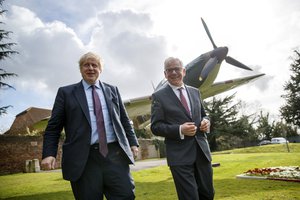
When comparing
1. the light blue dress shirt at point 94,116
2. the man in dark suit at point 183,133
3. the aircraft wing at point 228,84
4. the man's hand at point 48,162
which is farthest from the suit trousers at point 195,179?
the aircraft wing at point 228,84

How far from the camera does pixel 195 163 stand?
3.22 metres

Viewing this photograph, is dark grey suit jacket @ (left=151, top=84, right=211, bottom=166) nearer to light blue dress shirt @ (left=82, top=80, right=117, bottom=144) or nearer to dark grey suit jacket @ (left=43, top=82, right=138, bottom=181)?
dark grey suit jacket @ (left=43, top=82, right=138, bottom=181)

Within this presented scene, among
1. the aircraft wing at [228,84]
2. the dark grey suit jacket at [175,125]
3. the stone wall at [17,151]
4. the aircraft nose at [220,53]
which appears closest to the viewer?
the dark grey suit jacket at [175,125]

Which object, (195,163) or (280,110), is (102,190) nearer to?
(195,163)

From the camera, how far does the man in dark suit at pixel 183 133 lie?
3.09 metres

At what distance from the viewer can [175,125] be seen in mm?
3203

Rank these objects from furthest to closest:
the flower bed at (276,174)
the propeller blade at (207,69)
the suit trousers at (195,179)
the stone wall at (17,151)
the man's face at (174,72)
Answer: the stone wall at (17,151)
the propeller blade at (207,69)
the flower bed at (276,174)
the man's face at (174,72)
the suit trousers at (195,179)

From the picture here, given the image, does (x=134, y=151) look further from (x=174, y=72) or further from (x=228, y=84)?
(x=228, y=84)

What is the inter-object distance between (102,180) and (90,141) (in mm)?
437

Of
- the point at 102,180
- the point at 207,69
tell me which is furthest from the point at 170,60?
the point at 207,69

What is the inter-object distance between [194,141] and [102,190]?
1.19 m

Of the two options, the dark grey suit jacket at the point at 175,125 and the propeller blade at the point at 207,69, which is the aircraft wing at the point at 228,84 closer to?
the propeller blade at the point at 207,69

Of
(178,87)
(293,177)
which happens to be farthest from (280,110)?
(178,87)

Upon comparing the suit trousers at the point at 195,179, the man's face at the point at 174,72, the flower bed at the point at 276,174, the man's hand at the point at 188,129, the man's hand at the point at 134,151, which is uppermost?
the man's face at the point at 174,72
